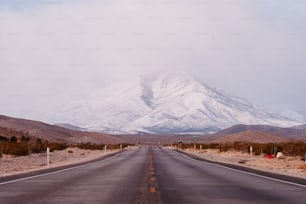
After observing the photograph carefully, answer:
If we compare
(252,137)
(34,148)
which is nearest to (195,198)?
(34,148)

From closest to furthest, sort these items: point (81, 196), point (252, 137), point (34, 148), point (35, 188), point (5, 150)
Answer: point (81, 196) < point (35, 188) < point (5, 150) < point (34, 148) < point (252, 137)

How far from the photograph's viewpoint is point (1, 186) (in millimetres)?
22000

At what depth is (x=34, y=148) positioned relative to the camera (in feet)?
258

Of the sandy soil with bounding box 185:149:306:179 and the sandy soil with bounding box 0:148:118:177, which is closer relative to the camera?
the sandy soil with bounding box 185:149:306:179

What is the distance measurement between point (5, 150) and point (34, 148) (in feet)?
39.5

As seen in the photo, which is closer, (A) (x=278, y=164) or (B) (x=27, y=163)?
(A) (x=278, y=164)

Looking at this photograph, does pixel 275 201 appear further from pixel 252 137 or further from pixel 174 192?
pixel 252 137

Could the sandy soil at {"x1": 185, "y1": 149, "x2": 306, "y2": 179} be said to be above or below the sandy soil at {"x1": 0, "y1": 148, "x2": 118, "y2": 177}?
above

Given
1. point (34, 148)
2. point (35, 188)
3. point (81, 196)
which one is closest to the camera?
point (81, 196)

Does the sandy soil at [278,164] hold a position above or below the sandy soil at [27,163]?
above

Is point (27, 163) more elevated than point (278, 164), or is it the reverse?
point (278, 164)

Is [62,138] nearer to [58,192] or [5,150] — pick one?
[5,150]

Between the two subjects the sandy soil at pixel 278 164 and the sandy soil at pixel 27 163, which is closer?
the sandy soil at pixel 278 164

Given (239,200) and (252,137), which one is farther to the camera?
(252,137)
